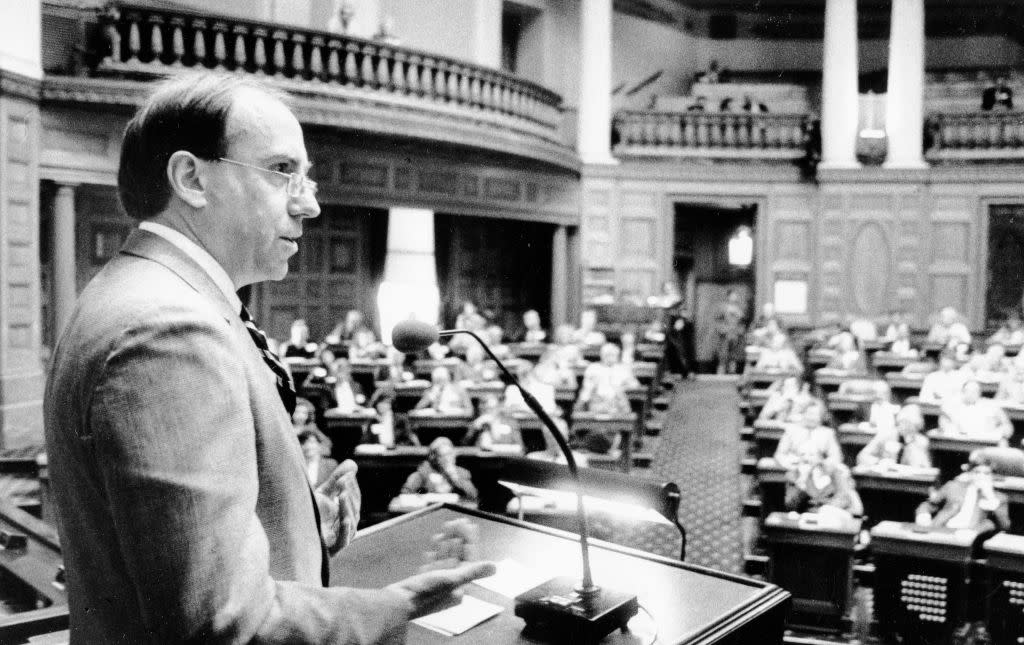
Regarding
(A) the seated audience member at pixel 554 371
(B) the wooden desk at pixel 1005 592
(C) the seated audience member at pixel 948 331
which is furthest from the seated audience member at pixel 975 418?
(C) the seated audience member at pixel 948 331

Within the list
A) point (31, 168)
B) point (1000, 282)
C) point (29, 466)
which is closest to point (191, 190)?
point (29, 466)

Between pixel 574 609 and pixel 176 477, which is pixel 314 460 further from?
pixel 176 477

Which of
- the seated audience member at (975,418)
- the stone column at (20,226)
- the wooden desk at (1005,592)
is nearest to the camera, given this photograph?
the wooden desk at (1005,592)

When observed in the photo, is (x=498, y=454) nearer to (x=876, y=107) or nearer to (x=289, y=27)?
(x=289, y=27)

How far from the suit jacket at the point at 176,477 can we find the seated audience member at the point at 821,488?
597 cm

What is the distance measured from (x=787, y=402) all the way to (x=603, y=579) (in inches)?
312

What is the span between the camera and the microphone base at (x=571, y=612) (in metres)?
1.38

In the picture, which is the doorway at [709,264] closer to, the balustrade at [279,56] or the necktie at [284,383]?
the balustrade at [279,56]

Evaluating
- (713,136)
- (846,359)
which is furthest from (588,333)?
(713,136)

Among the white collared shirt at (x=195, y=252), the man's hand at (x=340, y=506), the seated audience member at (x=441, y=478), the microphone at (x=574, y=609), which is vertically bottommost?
the seated audience member at (x=441, y=478)

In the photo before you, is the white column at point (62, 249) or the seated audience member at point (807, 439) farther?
the white column at point (62, 249)

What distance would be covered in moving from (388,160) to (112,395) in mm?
10565

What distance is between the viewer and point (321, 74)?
33.2 ft

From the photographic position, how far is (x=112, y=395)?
3.14ft
